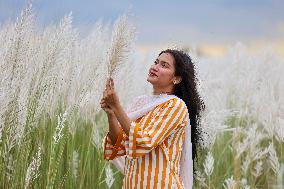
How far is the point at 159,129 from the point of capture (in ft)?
6.82

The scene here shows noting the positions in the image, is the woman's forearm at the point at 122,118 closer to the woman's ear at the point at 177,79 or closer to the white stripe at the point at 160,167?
the white stripe at the point at 160,167

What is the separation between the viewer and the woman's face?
7.28 feet

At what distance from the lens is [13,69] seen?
8.00ft

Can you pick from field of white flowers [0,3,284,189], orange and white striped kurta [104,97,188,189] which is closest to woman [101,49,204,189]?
orange and white striped kurta [104,97,188,189]

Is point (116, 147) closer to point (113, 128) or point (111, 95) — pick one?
point (113, 128)

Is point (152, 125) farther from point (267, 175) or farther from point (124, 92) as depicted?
point (267, 175)

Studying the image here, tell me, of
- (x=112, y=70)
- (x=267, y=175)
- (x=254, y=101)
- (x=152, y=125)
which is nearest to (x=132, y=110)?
(x=152, y=125)

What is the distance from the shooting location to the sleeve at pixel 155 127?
2029 mm

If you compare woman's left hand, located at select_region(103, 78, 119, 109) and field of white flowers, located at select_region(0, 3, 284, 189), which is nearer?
woman's left hand, located at select_region(103, 78, 119, 109)

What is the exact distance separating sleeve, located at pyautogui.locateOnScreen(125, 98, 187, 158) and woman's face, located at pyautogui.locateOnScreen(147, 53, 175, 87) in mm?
109

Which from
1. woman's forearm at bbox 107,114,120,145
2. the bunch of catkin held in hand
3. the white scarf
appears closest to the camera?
the bunch of catkin held in hand

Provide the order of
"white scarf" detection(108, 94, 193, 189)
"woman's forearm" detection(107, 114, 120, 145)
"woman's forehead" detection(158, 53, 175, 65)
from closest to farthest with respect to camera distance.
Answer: "woman's forearm" detection(107, 114, 120, 145)
"white scarf" detection(108, 94, 193, 189)
"woman's forehead" detection(158, 53, 175, 65)

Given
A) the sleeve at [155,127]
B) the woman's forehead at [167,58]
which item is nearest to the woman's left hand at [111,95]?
the sleeve at [155,127]

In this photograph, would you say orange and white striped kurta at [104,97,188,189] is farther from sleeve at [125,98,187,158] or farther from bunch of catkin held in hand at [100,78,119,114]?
bunch of catkin held in hand at [100,78,119,114]
